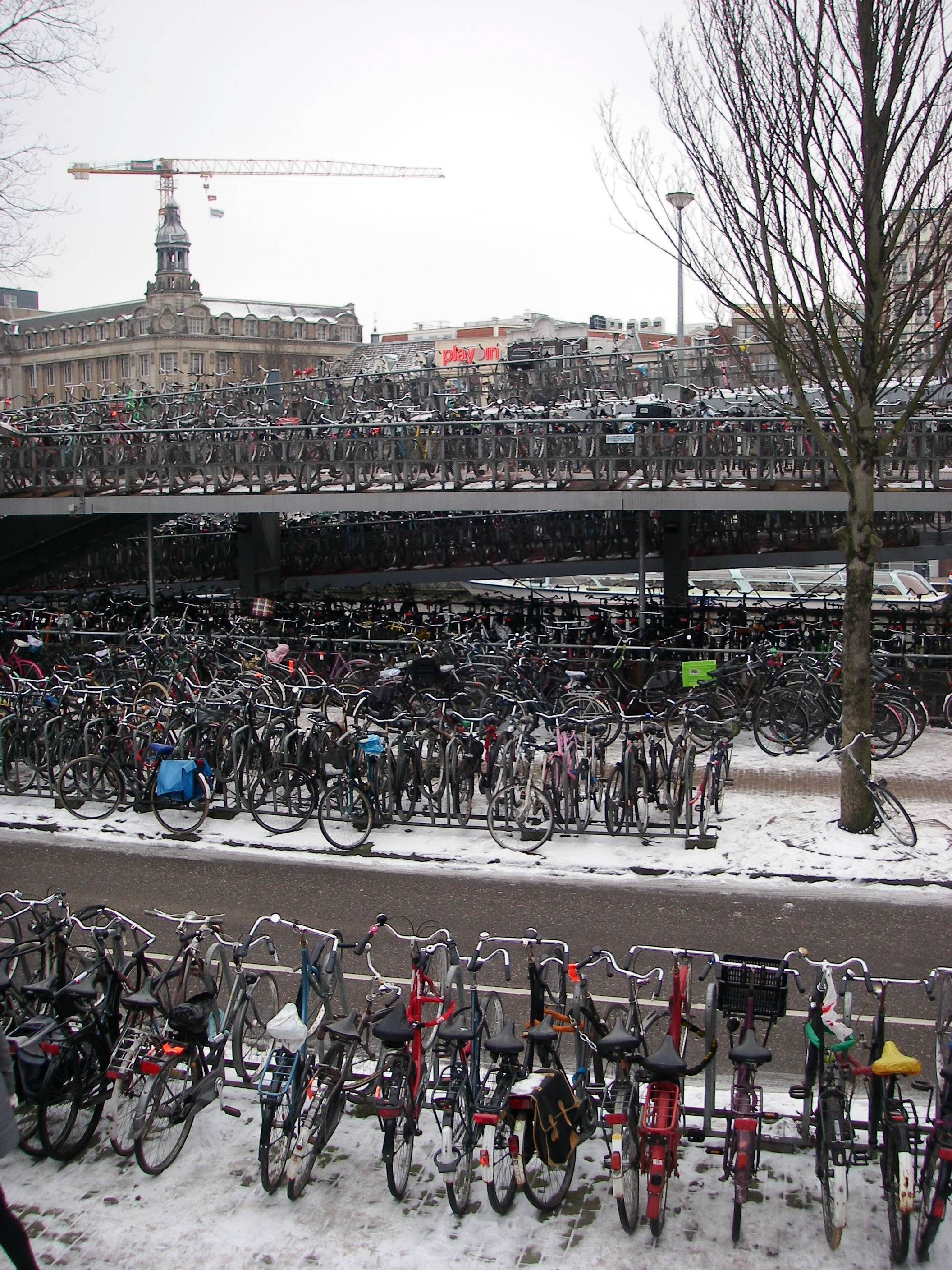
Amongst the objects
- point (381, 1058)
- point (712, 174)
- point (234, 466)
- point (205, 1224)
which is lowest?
point (205, 1224)

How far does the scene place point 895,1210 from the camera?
4.15 m

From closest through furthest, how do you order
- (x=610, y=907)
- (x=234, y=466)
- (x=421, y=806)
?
1. (x=610, y=907)
2. (x=421, y=806)
3. (x=234, y=466)

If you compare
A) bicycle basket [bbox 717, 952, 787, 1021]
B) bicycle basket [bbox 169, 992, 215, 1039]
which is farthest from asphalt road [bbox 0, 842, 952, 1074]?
bicycle basket [bbox 169, 992, 215, 1039]

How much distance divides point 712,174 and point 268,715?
236 inches

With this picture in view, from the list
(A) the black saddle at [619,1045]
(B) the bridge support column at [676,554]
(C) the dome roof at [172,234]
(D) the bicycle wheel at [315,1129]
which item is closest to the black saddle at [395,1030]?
(D) the bicycle wheel at [315,1129]

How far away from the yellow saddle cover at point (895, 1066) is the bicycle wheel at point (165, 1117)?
9.55 feet

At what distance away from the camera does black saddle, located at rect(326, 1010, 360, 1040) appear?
4.78 meters

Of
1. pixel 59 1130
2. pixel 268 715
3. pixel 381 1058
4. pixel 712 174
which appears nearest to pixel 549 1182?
pixel 381 1058

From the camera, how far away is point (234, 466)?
1752 cm

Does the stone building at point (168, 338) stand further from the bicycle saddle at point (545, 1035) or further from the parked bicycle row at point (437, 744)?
the bicycle saddle at point (545, 1035)

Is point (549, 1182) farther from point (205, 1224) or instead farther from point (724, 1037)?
point (724, 1037)

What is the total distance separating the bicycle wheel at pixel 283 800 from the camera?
9648mm

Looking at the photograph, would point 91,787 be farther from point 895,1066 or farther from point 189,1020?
point 895,1066

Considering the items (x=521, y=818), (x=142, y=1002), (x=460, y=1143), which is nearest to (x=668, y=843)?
(x=521, y=818)
